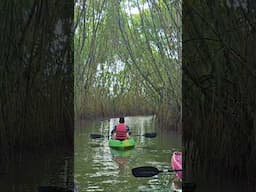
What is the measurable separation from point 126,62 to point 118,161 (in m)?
6.22

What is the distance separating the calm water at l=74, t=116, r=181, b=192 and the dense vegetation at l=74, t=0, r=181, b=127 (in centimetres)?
45

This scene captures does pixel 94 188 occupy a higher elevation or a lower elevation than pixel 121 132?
lower

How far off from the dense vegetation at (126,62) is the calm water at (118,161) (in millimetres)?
445

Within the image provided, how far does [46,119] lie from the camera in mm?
1536

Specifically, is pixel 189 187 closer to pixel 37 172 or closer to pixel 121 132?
pixel 37 172

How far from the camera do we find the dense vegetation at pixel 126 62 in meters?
8.05

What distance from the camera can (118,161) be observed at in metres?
7.11

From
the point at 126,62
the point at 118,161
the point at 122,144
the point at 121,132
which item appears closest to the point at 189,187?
the point at 118,161

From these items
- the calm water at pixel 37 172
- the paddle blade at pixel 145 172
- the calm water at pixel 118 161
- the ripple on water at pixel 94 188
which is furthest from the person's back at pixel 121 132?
the calm water at pixel 37 172

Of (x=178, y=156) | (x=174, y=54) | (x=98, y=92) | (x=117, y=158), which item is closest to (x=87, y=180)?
(x=178, y=156)

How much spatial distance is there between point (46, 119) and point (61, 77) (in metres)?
0.15

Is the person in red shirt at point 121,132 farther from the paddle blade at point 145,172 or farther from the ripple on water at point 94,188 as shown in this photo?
Answer: the paddle blade at point 145,172

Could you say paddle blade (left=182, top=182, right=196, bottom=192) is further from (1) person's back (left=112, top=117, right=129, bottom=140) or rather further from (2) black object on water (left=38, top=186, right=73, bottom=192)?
(1) person's back (left=112, top=117, right=129, bottom=140)

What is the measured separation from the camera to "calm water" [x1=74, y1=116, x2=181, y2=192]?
17.1 feet
